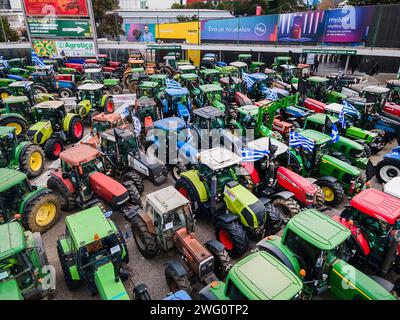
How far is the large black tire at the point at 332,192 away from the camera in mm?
8391

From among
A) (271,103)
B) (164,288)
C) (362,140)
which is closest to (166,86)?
(271,103)

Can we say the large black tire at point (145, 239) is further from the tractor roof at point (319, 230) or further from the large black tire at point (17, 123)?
the large black tire at point (17, 123)

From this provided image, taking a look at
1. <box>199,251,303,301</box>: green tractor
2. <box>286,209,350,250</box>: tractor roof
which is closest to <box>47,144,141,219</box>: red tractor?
<box>199,251,303,301</box>: green tractor

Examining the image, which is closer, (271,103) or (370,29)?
(271,103)

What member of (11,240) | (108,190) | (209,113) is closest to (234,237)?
(108,190)


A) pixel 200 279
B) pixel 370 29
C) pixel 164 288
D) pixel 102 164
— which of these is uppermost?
pixel 370 29

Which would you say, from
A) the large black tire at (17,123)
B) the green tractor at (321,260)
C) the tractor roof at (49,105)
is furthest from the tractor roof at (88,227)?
the large black tire at (17,123)

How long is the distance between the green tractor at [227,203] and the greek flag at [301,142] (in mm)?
2745

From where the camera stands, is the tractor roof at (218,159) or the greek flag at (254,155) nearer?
the tractor roof at (218,159)

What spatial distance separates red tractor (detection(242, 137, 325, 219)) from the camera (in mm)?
7736

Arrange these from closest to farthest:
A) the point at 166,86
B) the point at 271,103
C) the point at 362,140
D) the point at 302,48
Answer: the point at 362,140
the point at 271,103
the point at 166,86
the point at 302,48

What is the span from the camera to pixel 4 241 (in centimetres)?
516

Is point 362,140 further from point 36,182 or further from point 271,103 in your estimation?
point 36,182

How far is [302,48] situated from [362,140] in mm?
18015
